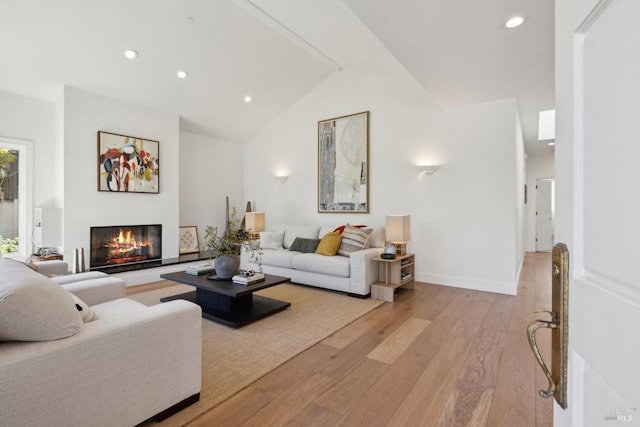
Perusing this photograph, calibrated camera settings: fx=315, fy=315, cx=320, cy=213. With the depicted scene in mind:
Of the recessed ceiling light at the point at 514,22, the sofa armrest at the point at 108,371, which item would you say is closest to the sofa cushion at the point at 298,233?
the sofa armrest at the point at 108,371

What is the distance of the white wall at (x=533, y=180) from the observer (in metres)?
8.23

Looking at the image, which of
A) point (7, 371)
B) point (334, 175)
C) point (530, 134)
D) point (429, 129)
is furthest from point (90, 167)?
point (530, 134)

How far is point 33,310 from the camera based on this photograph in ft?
4.26

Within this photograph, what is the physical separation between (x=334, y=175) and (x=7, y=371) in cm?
491

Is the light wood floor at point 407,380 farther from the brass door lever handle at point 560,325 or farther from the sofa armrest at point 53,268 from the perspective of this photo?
the sofa armrest at point 53,268

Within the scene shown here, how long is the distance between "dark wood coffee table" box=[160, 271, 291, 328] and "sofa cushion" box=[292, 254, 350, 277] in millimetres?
833

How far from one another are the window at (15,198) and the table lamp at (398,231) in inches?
199

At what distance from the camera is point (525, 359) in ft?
7.86

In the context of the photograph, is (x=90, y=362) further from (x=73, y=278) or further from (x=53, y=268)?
(x=53, y=268)

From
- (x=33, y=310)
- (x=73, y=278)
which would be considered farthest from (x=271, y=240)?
(x=33, y=310)

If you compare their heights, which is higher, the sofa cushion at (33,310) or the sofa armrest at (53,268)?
the sofa cushion at (33,310)

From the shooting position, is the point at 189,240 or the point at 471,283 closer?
the point at 471,283

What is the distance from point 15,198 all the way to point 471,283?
21.4ft

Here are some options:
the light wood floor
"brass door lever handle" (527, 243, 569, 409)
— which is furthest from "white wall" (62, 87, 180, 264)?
"brass door lever handle" (527, 243, 569, 409)
